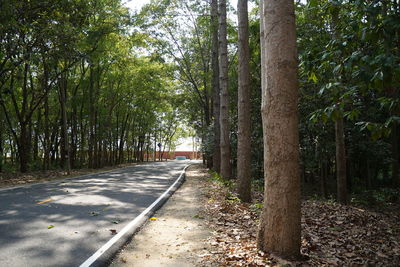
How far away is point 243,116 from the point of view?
33.0ft

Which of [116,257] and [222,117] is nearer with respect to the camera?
[116,257]

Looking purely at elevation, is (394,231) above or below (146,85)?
below

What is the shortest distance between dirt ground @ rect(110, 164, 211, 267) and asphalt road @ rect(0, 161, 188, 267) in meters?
0.51

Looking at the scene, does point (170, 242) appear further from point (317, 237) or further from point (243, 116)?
point (243, 116)

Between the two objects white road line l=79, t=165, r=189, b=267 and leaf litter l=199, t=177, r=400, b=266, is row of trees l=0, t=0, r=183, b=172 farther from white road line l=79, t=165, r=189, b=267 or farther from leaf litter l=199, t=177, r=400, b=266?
leaf litter l=199, t=177, r=400, b=266

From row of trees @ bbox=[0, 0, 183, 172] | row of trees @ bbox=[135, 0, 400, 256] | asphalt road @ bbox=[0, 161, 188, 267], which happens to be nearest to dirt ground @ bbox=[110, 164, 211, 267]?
asphalt road @ bbox=[0, 161, 188, 267]

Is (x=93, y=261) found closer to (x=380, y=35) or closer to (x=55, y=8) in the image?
(x=380, y=35)

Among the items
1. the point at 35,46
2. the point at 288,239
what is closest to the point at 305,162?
the point at 288,239

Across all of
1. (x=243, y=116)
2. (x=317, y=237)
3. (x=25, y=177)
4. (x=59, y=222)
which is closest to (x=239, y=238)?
(x=317, y=237)

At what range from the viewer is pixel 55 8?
50.6ft

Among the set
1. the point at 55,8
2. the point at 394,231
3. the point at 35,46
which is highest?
the point at 55,8

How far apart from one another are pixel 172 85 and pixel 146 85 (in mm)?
2759

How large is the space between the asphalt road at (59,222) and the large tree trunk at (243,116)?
2.96 metres

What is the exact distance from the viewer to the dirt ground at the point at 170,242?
15.9ft
